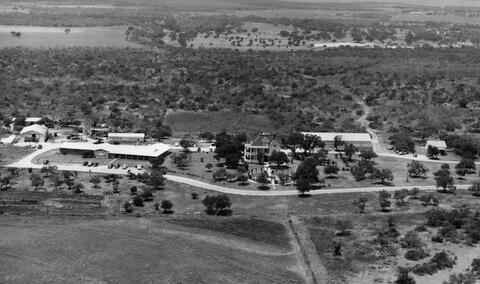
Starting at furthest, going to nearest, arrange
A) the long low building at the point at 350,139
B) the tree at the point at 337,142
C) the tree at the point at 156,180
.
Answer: the long low building at the point at 350,139 → the tree at the point at 337,142 → the tree at the point at 156,180

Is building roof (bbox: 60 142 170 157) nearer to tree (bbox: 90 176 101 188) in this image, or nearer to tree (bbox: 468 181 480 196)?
tree (bbox: 90 176 101 188)

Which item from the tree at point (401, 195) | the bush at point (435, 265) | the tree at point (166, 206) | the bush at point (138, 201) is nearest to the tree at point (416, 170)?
the tree at point (401, 195)

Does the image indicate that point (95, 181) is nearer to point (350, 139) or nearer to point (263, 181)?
point (263, 181)

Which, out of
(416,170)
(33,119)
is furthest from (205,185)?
(33,119)

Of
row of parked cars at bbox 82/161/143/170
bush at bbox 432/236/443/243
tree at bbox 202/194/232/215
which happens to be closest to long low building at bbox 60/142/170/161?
row of parked cars at bbox 82/161/143/170

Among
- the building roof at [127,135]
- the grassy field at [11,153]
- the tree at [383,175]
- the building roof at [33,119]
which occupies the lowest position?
the grassy field at [11,153]

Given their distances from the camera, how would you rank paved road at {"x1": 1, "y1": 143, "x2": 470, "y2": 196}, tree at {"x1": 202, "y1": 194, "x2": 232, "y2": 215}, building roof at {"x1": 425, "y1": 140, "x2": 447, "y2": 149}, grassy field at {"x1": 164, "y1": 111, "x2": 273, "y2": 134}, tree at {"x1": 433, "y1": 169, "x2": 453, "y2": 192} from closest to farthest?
tree at {"x1": 202, "y1": 194, "x2": 232, "y2": 215}, tree at {"x1": 433, "y1": 169, "x2": 453, "y2": 192}, paved road at {"x1": 1, "y1": 143, "x2": 470, "y2": 196}, building roof at {"x1": 425, "y1": 140, "x2": 447, "y2": 149}, grassy field at {"x1": 164, "y1": 111, "x2": 273, "y2": 134}

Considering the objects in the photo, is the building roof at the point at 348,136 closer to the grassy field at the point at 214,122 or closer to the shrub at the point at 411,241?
the grassy field at the point at 214,122
